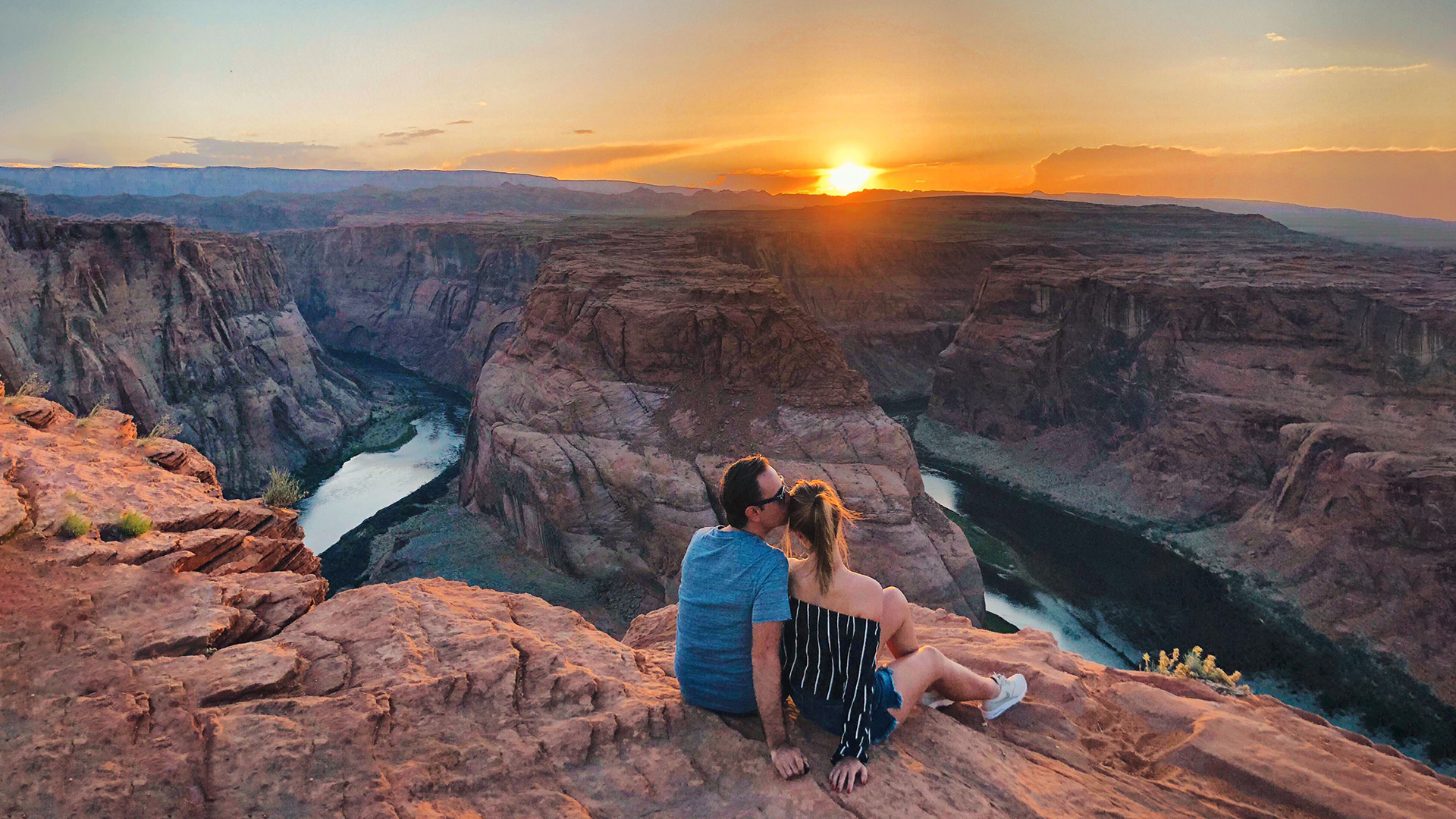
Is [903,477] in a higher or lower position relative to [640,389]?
lower

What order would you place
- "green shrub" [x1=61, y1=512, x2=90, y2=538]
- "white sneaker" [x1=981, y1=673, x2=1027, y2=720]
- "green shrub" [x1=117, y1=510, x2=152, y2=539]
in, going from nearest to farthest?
"green shrub" [x1=61, y1=512, x2=90, y2=538] < "white sneaker" [x1=981, y1=673, x2=1027, y2=720] < "green shrub" [x1=117, y1=510, x2=152, y2=539]

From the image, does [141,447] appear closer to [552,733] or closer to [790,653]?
[552,733]

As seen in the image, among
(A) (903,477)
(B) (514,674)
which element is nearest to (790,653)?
(B) (514,674)

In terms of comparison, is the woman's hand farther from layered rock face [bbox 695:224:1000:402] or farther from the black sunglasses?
layered rock face [bbox 695:224:1000:402]

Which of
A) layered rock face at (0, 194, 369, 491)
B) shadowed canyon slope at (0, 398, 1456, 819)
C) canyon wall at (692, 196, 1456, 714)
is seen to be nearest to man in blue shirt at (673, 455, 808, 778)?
shadowed canyon slope at (0, 398, 1456, 819)

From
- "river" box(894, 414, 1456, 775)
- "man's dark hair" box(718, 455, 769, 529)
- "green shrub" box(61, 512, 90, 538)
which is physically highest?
"man's dark hair" box(718, 455, 769, 529)

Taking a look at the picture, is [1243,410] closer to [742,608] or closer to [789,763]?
[742,608]

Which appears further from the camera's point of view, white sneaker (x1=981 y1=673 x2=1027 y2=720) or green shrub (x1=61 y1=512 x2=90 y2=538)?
white sneaker (x1=981 y1=673 x2=1027 y2=720)

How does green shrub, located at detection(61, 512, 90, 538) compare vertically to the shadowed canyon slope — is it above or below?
above
